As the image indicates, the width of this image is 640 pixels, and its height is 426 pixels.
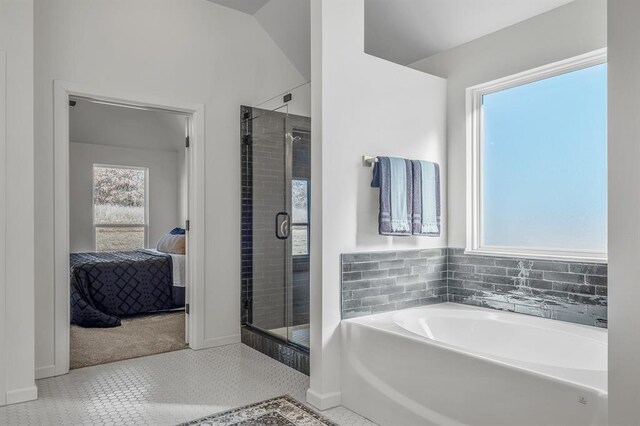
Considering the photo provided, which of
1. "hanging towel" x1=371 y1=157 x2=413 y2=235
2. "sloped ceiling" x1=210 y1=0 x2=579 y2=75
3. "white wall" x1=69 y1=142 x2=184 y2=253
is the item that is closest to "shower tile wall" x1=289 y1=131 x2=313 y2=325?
"hanging towel" x1=371 y1=157 x2=413 y2=235

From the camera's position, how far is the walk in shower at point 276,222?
10.8 feet

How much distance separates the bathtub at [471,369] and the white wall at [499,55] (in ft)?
2.28

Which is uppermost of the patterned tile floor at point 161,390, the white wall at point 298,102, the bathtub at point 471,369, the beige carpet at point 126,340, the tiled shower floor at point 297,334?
the white wall at point 298,102

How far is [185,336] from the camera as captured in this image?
3.96 m

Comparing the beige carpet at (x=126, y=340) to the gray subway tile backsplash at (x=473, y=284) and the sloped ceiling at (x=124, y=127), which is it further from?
the sloped ceiling at (x=124, y=127)

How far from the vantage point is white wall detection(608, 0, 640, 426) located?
1130mm

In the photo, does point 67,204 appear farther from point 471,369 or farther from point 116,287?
point 471,369

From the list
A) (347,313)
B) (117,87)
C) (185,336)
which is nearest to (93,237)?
(185,336)

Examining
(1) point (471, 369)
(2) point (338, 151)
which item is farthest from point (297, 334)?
(1) point (471, 369)

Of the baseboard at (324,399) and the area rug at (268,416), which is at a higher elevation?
the baseboard at (324,399)

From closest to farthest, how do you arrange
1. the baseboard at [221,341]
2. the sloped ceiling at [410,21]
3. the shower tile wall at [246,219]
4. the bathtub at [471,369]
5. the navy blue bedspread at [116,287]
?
1. the bathtub at [471,369]
2. the sloped ceiling at [410,21]
3. the baseboard at [221,341]
4. the shower tile wall at [246,219]
5. the navy blue bedspread at [116,287]

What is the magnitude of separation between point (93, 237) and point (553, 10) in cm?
653

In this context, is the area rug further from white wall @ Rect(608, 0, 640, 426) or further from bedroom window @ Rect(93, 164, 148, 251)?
bedroom window @ Rect(93, 164, 148, 251)

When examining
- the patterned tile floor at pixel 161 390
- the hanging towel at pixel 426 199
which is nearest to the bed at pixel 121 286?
the patterned tile floor at pixel 161 390
